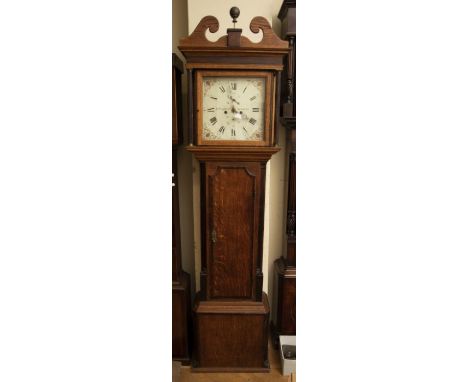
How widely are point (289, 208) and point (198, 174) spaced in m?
0.45

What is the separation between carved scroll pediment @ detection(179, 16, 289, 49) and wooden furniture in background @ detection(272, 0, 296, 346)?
0.56 feet

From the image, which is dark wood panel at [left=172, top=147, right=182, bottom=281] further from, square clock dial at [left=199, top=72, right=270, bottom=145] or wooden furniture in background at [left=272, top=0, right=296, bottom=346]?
wooden furniture in background at [left=272, top=0, right=296, bottom=346]

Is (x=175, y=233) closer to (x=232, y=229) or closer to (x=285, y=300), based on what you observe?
(x=232, y=229)

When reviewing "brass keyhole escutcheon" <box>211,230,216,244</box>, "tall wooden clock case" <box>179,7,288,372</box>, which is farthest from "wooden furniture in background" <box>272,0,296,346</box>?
"brass keyhole escutcheon" <box>211,230,216,244</box>

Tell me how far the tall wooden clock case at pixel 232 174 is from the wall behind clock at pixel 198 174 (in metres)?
0.21

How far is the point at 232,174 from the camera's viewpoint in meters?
1.48

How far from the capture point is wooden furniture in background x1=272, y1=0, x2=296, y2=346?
152 cm

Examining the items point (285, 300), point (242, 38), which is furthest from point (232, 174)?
point (285, 300)
